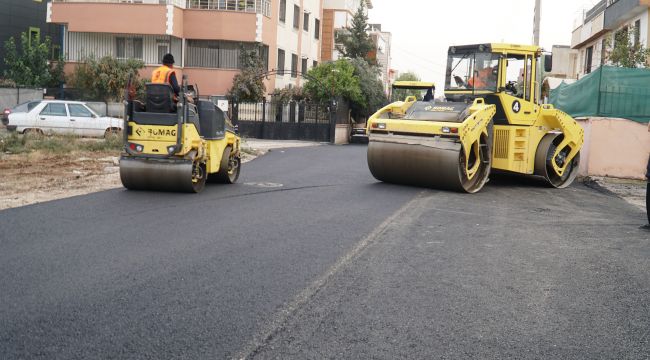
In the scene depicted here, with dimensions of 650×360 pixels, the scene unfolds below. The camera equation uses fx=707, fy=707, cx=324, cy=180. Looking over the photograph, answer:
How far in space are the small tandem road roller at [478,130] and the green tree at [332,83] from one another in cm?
1892

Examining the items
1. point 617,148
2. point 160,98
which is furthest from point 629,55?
point 160,98

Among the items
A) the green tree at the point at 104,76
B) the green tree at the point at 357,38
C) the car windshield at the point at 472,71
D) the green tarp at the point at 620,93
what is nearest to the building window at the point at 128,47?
the green tree at the point at 104,76

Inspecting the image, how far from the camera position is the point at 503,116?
13.7 metres

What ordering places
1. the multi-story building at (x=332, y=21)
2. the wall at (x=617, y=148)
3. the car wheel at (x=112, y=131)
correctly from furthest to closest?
the multi-story building at (x=332, y=21) → the car wheel at (x=112, y=131) → the wall at (x=617, y=148)

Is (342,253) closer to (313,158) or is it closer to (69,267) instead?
(69,267)

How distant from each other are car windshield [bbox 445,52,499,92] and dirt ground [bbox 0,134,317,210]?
6.90 m

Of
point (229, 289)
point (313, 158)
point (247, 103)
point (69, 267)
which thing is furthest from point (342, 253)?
point (247, 103)

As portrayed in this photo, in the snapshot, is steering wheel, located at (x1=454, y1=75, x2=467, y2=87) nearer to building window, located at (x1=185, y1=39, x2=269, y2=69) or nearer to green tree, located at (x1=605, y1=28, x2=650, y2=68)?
green tree, located at (x1=605, y1=28, x2=650, y2=68)

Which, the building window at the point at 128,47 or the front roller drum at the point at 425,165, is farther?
the building window at the point at 128,47

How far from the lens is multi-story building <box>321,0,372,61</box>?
2223 inches

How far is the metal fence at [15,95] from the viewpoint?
30594 millimetres

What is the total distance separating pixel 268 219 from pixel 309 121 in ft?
78.4

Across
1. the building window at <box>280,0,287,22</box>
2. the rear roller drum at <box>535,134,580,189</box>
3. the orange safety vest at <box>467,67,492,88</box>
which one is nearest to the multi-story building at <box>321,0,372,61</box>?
the building window at <box>280,0,287,22</box>

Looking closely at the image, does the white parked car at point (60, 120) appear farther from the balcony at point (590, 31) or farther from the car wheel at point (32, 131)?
the balcony at point (590, 31)
